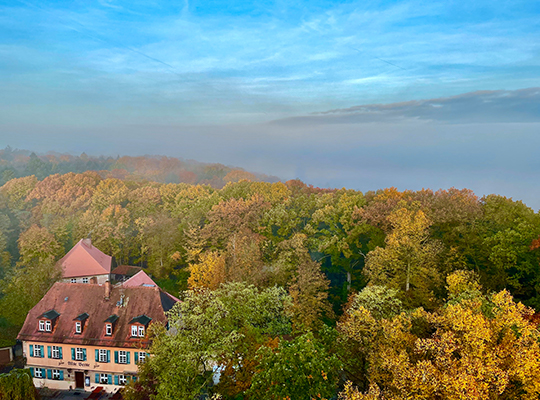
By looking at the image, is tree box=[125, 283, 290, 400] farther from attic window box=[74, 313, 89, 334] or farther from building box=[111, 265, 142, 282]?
building box=[111, 265, 142, 282]

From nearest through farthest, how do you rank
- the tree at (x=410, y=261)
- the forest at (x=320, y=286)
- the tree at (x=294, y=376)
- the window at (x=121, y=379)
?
1. the tree at (x=294, y=376)
2. the forest at (x=320, y=286)
3. the window at (x=121, y=379)
4. the tree at (x=410, y=261)

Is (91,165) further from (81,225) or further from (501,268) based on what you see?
(501,268)

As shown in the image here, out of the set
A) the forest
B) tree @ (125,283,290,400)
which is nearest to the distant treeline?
the forest

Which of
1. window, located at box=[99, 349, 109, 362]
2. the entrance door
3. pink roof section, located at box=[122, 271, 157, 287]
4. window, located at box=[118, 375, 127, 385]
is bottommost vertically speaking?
the entrance door

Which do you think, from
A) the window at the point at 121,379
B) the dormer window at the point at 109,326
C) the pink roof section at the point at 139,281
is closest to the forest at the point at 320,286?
the pink roof section at the point at 139,281

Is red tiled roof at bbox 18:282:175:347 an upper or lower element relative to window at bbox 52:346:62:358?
upper

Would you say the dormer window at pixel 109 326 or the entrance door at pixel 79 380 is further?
the entrance door at pixel 79 380

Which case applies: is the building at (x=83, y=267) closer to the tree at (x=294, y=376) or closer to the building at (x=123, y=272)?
the building at (x=123, y=272)

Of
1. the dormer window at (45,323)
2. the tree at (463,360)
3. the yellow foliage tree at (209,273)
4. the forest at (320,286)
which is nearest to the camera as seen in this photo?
the tree at (463,360)

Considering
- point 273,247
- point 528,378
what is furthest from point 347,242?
point 528,378
